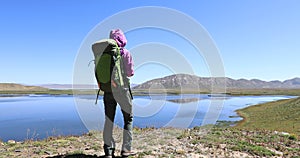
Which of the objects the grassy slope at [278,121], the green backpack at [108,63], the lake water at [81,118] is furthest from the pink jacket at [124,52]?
the grassy slope at [278,121]

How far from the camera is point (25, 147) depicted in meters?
8.55

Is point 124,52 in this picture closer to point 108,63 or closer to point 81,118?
point 108,63

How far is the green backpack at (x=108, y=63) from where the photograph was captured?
577 centimetres

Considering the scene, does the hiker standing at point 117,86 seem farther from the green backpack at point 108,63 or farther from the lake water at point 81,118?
the lake water at point 81,118

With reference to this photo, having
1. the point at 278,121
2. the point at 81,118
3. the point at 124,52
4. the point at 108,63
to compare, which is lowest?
the point at 278,121

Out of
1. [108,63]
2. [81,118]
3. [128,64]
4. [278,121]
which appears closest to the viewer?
[108,63]

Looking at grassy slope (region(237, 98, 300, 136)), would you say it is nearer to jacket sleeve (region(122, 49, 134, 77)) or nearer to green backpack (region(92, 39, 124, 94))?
jacket sleeve (region(122, 49, 134, 77))

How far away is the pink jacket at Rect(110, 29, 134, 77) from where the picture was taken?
19.7 ft

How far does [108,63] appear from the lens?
5.89 meters

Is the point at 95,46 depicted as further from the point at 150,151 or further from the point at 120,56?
the point at 150,151

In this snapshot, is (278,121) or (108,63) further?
(278,121)

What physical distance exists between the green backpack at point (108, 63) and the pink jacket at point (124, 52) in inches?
4.9

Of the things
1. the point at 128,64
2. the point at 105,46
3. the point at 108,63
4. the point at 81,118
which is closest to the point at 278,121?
the point at 81,118

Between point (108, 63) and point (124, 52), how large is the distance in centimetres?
49
